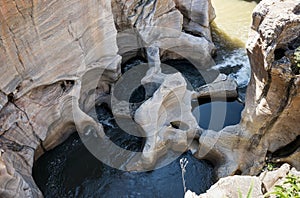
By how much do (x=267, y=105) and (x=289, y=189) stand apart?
359 cm

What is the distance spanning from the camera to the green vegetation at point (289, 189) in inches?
145

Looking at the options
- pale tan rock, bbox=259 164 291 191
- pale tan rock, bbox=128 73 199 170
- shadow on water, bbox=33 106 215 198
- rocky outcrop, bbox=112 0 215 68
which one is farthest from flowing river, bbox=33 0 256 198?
pale tan rock, bbox=259 164 291 191

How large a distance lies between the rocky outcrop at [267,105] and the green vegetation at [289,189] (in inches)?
119

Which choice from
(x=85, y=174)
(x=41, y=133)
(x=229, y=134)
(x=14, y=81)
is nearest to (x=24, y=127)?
(x=41, y=133)

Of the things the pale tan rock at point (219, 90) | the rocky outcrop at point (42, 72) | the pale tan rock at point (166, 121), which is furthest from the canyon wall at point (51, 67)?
the pale tan rock at point (219, 90)

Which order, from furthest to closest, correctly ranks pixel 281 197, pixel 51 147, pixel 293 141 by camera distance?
pixel 51 147, pixel 293 141, pixel 281 197

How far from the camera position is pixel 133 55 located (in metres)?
10.9

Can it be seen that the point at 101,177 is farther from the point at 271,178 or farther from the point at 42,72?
the point at 271,178

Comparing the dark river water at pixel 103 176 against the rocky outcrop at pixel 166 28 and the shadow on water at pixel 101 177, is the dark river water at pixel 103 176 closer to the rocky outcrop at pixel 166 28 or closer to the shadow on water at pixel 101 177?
the shadow on water at pixel 101 177

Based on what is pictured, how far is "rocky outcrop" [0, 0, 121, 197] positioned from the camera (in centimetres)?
657

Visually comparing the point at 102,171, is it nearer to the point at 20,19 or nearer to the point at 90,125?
the point at 90,125

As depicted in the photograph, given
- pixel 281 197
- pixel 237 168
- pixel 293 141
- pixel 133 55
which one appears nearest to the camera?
pixel 281 197

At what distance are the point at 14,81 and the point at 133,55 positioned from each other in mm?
4722

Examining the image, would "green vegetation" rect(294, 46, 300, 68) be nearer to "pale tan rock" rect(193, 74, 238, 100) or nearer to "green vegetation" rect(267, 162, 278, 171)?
"green vegetation" rect(267, 162, 278, 171)
